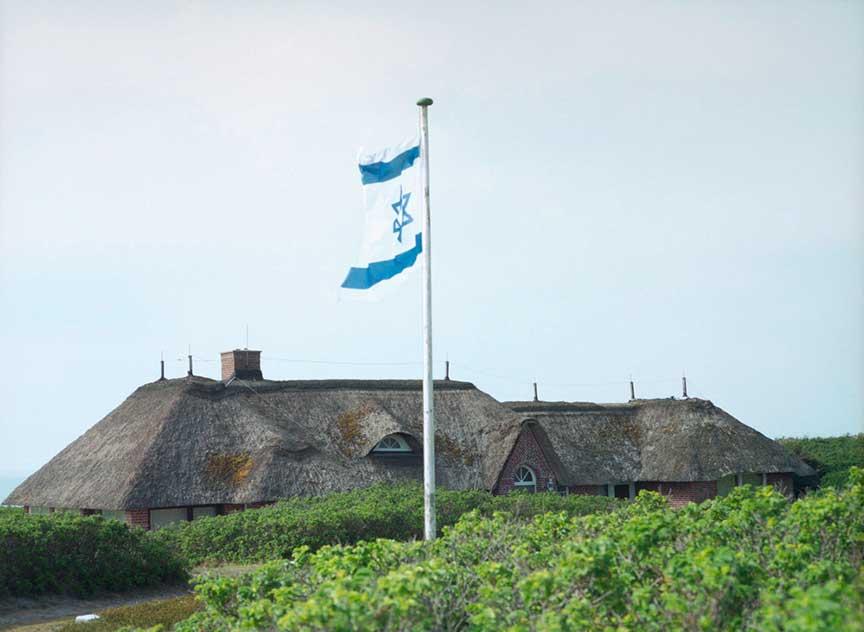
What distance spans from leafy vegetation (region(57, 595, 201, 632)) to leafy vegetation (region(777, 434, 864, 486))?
28.2 m

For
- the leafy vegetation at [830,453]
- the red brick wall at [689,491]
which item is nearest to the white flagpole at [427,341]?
the red brick wall at [689,491]

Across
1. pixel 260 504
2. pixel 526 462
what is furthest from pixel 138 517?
pixel 526 462

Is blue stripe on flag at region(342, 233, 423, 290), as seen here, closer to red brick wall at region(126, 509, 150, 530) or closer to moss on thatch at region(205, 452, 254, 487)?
red brick wall at region(126, 509, 150, 530)

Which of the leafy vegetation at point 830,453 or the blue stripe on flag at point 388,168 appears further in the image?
the leafy vegetation at point 830,453

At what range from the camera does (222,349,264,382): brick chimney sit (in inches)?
1310

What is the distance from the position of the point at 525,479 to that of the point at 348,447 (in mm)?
5809

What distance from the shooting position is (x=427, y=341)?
14156 mm

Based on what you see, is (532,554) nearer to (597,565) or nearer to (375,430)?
(597,565)

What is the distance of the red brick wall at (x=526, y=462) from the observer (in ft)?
105

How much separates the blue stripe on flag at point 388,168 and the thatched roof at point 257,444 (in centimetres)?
1483

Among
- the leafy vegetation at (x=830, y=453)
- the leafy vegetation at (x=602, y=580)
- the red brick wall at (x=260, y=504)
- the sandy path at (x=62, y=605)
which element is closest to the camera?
the leafy vegetation at (x=602, y=580)

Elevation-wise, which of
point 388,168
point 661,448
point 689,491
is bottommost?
point 689,491

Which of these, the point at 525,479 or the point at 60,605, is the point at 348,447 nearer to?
the point at 525,479

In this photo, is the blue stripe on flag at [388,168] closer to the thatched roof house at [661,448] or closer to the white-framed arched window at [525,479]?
the white-framed arched window at [525,479]
